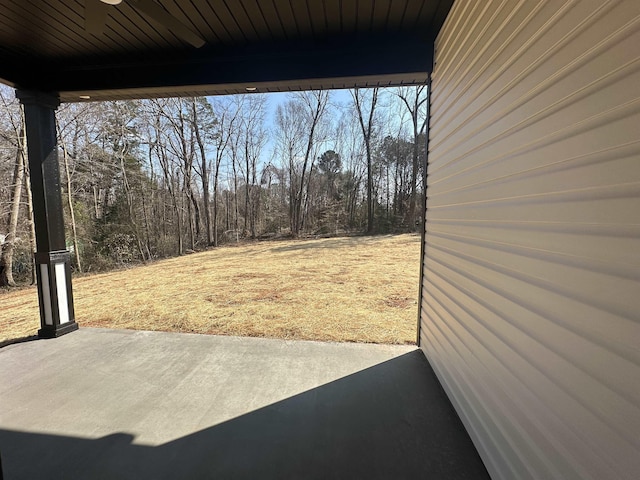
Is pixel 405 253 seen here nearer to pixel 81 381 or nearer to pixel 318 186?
pixel 318 186

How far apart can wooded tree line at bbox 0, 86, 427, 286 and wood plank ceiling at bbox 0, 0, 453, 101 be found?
8440mm

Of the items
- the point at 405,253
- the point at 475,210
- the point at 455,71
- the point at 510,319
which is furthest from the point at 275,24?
the point at 405,253

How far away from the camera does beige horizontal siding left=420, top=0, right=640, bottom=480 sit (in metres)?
0.76

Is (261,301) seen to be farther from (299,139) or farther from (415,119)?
(415,119)

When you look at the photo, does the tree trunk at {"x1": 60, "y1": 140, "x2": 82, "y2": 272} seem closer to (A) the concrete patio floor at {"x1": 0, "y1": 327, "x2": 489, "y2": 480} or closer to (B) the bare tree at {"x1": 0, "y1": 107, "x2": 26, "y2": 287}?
(B) the bare tree at {"x1": 0, "y1": 107, "x2": 26, "y2": 287}

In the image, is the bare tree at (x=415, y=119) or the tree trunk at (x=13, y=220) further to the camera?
the bare tree at (x=415, y=119)

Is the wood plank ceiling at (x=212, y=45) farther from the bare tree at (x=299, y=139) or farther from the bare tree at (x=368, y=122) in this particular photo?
the bare tree at (x=299, y=139)

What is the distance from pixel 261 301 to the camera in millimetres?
4832

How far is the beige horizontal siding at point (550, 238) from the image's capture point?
756 millimetres

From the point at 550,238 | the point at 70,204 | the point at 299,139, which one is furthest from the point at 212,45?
the point at 299,139

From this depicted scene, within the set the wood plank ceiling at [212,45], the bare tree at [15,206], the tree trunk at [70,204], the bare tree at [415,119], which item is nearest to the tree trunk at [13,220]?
the bare tree at [15,206]

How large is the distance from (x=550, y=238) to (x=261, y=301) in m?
4.34

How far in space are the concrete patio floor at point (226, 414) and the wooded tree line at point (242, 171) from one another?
9.12 metres

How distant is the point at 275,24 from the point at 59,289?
3.39 meters
